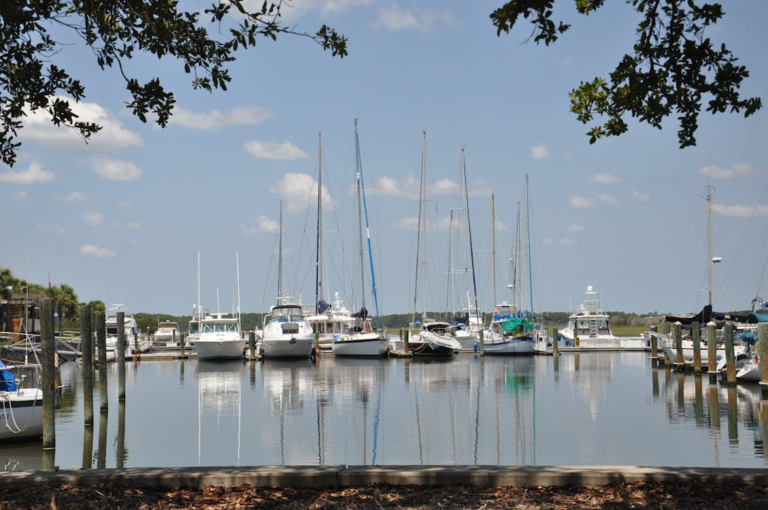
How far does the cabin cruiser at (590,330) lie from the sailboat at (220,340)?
2927cm

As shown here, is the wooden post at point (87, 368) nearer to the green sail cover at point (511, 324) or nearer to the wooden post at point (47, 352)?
the wooden post at point (47, 352)

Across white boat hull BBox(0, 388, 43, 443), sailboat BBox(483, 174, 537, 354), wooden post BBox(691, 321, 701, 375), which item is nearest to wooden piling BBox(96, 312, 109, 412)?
white boat hull BBox(0, 388, 43, 443)

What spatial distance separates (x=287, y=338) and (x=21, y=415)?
37.5 m

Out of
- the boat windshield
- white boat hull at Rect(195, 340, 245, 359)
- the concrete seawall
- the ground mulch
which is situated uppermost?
the boat windshield

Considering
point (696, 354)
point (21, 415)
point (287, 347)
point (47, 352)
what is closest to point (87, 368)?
point (21, 415)

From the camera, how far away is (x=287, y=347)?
191ft

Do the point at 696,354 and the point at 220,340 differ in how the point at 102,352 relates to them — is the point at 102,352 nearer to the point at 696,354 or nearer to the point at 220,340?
the point at 696,354

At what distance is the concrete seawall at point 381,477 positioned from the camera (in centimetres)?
913

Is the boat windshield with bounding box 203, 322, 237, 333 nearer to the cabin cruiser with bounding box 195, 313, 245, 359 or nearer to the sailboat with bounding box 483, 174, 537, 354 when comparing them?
the cabin cruiser with bounding box 195, 313, 245, 359

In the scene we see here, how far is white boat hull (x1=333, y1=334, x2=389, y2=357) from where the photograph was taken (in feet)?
198

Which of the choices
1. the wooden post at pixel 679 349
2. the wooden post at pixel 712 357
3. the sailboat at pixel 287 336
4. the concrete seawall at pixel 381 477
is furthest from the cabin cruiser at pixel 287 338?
the concrete seawall at pixel 381 477

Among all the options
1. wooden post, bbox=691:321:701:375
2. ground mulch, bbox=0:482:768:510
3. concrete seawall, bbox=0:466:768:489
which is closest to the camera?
ground mulch, bbox=0:482:768:510

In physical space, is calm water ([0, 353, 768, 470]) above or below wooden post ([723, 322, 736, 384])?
below

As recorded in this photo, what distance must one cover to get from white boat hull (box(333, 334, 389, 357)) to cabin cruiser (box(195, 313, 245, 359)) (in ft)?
24.2
